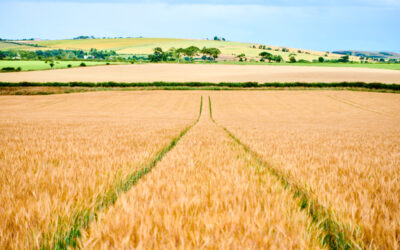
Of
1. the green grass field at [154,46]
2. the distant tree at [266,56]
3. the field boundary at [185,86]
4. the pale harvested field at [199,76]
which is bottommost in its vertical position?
the field boundary at [185,86]

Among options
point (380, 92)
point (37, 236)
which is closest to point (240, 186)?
point (37, 236)

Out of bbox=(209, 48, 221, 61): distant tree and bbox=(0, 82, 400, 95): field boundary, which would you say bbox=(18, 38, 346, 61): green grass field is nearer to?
bbox=(209, 48, 221, 61): distant tree

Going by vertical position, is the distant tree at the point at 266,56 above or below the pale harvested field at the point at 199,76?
above

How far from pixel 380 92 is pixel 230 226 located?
57.3m

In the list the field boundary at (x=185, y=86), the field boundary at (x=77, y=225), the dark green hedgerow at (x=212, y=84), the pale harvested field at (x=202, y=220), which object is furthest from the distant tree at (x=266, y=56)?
the field boundary at (x=77, y=225)

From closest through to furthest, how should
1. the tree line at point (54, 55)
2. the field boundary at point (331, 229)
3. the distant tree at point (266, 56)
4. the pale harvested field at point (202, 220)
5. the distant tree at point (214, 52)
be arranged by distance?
the pale harvested field at point (202, 220)
the field boundary at point (331, 229)
the tree line at point (54, 55)
the distant tree at point (266, 56)
the distant tree at point (214, 52)

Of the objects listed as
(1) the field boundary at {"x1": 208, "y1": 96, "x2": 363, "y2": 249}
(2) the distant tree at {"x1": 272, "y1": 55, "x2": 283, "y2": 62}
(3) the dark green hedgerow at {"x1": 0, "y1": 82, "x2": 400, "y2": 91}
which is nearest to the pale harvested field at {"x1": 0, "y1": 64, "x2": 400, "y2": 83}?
(3) the dark green hedgerow at {"x1": 0, "y1": 82, "x2": 400, "y2": 91}

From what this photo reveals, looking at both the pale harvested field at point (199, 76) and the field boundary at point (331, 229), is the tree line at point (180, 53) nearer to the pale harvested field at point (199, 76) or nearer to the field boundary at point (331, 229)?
the pale harvested field at point (199, 76)

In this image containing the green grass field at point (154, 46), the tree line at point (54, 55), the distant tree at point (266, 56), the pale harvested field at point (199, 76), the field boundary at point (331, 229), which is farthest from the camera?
the green grass field at point (154, 46)

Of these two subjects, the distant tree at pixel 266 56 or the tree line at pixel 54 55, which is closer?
the tree line at pixel 54 55

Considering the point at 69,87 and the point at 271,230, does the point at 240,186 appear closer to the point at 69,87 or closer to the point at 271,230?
the point at 271,230

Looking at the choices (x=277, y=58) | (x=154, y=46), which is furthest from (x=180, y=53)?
(x=277, y=58)

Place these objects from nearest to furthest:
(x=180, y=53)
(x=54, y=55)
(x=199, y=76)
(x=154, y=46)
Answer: (x=199, y=76) < (x=54, y=55) < (x=180, y=53) < (x=154, y=46)

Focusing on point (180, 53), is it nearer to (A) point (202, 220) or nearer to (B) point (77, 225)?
(B) point (77, 225)
